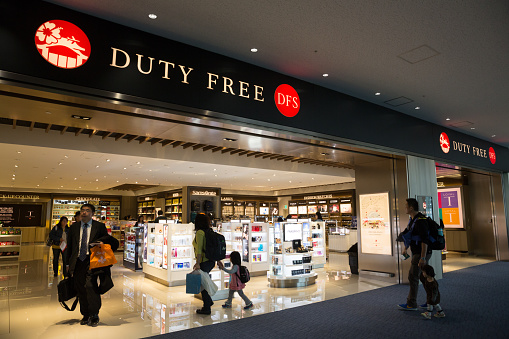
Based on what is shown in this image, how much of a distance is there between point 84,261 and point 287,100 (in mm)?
3641

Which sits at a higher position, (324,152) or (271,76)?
(271,76)

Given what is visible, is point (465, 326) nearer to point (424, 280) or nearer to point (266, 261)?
point (424, 280)

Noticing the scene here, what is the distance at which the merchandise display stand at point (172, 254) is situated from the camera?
23.0 feet

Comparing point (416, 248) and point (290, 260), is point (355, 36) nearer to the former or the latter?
point (416, 248)

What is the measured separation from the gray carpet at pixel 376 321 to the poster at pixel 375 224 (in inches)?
57.3

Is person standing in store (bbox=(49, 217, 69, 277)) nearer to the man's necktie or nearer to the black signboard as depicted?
the man's necktie

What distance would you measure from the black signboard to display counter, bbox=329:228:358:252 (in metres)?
17.5

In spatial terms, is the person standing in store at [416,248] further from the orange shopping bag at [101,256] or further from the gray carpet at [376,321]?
the orange shopping bag at [101,256]

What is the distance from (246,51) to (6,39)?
2.65 metres

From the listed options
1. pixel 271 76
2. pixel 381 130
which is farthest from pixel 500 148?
pixel 271 76

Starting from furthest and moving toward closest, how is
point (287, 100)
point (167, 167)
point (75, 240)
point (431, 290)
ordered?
point (167, 167) → point (287, 100) → point (431, 290) → point (75, 240)

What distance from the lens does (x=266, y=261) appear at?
8539 millimetres

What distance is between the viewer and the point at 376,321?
4.46 m

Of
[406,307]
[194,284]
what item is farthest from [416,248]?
[194,284]
